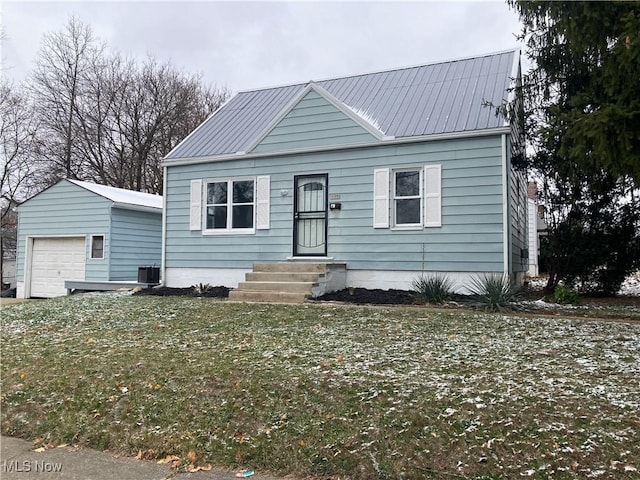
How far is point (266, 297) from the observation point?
945cm

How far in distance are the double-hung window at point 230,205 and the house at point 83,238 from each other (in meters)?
4.52

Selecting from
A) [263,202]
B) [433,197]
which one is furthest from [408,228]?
[263,202]

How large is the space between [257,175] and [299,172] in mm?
1158

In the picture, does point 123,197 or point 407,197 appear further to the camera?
point 123,197

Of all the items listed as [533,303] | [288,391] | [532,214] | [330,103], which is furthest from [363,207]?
[532,214]

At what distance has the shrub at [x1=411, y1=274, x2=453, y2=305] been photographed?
8.84 metres

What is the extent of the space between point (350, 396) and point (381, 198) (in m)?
6.98

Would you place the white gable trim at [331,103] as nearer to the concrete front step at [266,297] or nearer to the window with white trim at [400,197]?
the window with white trim at [400,197]

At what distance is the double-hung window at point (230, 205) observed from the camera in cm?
1191

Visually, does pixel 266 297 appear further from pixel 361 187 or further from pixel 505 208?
pixel 505 208

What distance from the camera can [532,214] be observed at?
68.4 ft

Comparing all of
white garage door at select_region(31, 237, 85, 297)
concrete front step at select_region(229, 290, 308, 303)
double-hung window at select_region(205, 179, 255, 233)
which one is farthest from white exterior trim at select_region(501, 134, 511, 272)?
white garage door at select_region(31, 237, 85, 297)

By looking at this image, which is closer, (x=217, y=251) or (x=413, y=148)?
(x=413, y=148)

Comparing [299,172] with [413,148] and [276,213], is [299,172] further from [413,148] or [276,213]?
[413,148]
